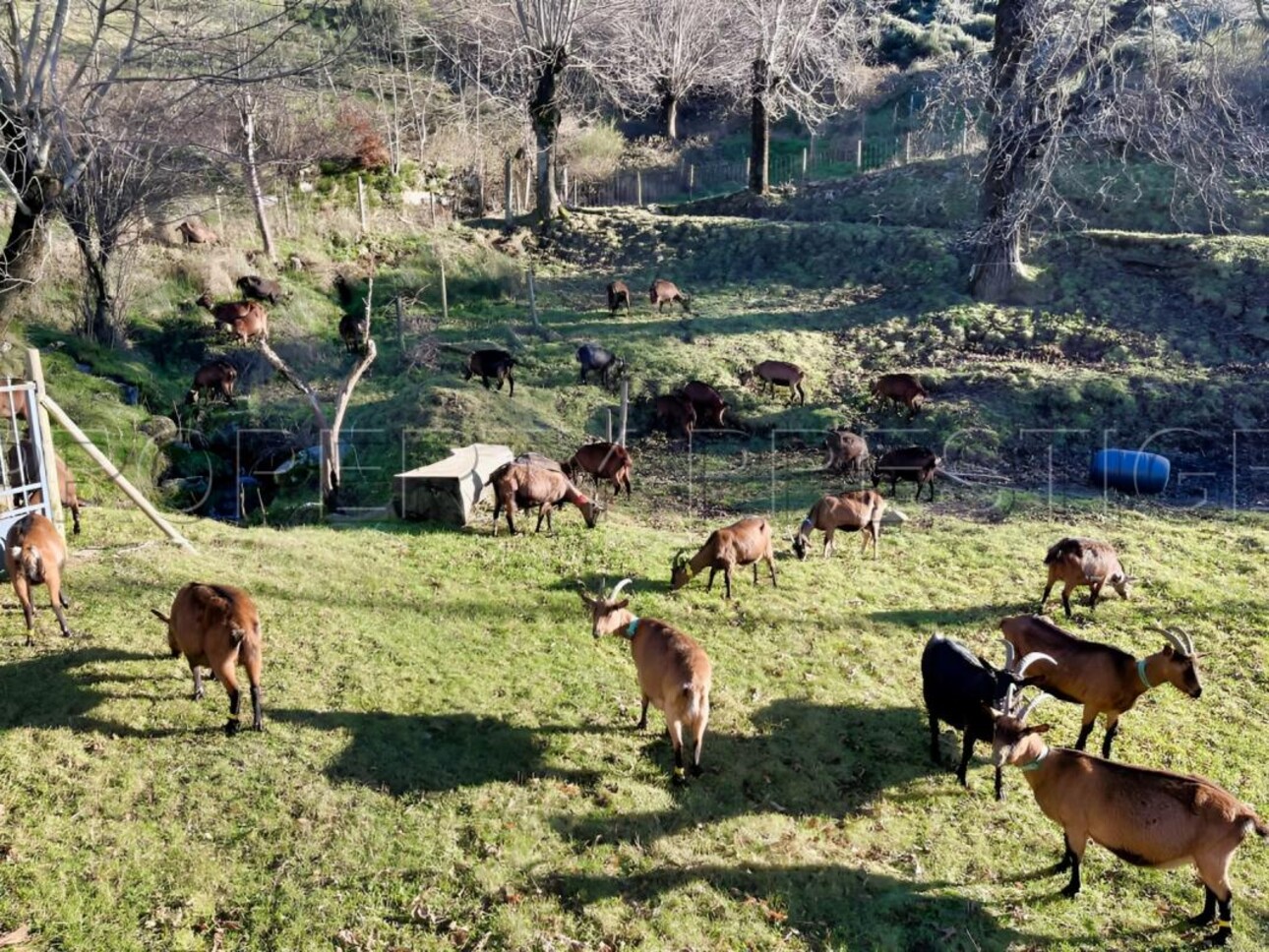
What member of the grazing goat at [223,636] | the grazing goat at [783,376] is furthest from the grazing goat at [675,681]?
the grazing goat at [783,376]

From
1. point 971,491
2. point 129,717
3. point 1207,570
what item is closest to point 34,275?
point 129,717

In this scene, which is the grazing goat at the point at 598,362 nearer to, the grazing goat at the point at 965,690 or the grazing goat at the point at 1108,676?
the grazing goat at the point at 965,690

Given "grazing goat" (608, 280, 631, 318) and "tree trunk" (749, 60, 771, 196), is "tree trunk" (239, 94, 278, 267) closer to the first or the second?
"grazing goat" (608, 280, 631, 318)

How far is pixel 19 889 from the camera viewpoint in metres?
5.82

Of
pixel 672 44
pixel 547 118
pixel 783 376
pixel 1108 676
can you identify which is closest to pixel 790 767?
pixel 1108 676

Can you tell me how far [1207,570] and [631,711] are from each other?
8.61 meters

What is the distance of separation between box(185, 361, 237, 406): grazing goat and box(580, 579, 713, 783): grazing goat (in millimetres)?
13996

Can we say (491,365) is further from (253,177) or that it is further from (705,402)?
(253,177)

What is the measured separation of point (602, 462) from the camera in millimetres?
14766

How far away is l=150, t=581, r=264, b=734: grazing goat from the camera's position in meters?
7.41

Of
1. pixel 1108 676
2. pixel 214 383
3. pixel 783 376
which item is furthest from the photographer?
pixel 214 383

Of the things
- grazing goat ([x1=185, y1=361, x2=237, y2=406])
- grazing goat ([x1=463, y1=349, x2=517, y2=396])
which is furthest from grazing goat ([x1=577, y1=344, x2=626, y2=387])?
grazing goat ([x1=185, y1=361, x2=237, y2=406])

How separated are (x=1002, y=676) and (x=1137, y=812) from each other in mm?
1369

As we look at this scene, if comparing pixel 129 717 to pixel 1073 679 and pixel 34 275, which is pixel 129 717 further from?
pixel 1073 679
